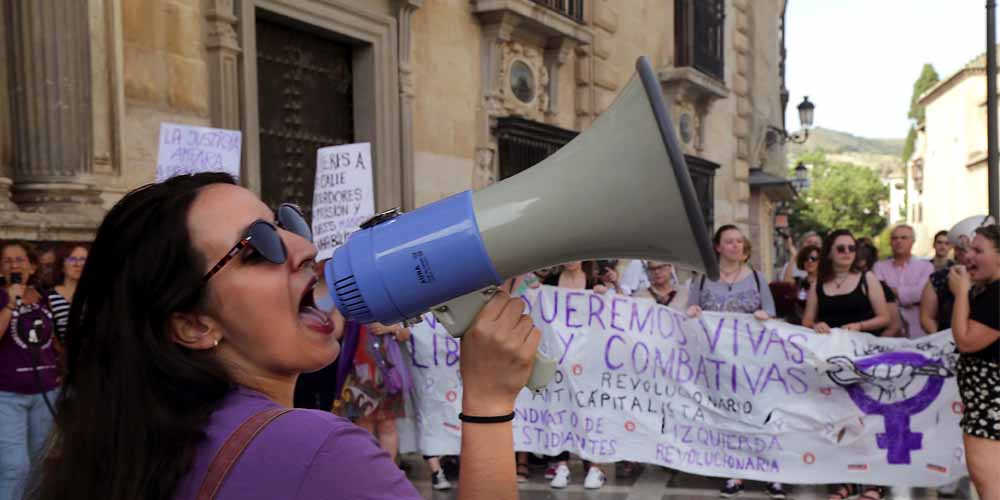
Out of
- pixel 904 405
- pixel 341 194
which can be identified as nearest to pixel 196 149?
pixel 341 194

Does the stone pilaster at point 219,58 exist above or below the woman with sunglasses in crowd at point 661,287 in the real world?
above

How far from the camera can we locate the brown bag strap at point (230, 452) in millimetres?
1066

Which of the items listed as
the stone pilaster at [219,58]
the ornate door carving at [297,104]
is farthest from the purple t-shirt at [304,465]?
the ornate door carving at [297,104]

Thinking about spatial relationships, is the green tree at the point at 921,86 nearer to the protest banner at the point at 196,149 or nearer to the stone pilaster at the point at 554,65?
the stone pilaster at the point at 554,65

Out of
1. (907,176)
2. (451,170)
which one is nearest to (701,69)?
(451,170)

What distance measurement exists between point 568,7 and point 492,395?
992 cm

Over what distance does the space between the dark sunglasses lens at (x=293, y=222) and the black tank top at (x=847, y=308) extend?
452 centimetres

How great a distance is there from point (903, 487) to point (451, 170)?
5.22 metres

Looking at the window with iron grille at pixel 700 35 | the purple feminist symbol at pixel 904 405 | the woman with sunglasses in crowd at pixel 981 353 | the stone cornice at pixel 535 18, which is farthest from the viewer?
the window with iron grille at pixel 700 35

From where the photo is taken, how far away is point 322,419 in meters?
1.11

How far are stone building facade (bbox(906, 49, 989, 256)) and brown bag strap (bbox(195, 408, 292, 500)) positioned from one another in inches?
1710

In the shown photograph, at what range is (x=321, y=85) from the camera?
27.1 ft

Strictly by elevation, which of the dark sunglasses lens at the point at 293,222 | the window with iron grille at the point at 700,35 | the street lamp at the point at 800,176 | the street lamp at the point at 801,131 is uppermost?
the window with iron grille at the point at 700,35

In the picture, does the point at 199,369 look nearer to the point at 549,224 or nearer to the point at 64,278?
the point at 549,224
